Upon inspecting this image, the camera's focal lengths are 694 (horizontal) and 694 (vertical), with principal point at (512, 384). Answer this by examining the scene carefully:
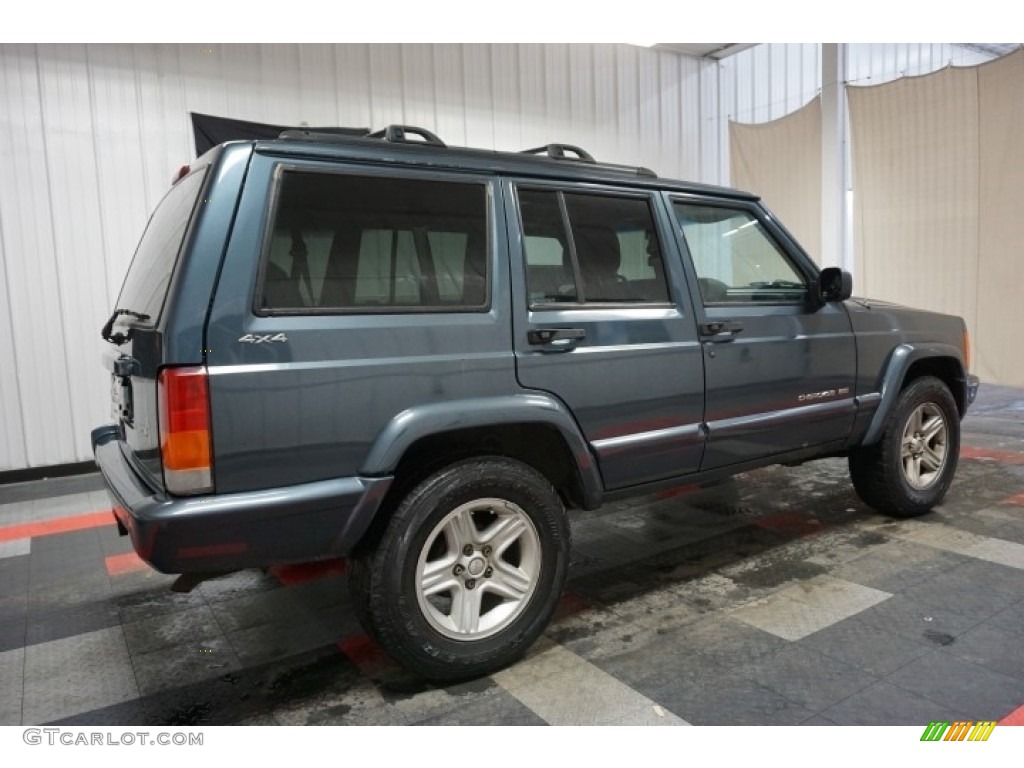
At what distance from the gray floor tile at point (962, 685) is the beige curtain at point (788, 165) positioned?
25.1ft

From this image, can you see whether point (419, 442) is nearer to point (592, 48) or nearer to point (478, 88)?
point (478, 88)

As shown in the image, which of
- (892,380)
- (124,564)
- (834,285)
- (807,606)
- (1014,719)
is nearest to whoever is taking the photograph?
(1014,719)

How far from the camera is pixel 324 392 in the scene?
2051 mm

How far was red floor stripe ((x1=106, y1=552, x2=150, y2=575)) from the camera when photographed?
3627 millimetres

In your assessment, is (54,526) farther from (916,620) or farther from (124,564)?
(916,620)

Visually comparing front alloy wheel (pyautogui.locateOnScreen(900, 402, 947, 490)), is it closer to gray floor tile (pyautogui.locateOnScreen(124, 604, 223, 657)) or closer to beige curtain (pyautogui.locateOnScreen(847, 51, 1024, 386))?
gray floor tile (pyautogui.locateOnScreen(124, 604, 223, 657))

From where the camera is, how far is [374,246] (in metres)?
2.24

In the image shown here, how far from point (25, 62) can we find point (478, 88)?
3928mm

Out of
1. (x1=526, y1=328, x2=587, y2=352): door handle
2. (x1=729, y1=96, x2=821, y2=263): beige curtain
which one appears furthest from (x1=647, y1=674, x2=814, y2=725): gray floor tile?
(x1=729, y1=96, x2=821, y2=263): beige curtain

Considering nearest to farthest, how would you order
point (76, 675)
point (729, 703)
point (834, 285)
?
1. point (729, 703)
2. point (76, 675)
3. point (834, 285)

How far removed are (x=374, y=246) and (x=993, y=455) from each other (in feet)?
17.4

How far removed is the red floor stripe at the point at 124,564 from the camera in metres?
3.63

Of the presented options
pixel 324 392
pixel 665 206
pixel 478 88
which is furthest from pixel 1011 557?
pixel 478 88

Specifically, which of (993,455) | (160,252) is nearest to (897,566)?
(993,455)
